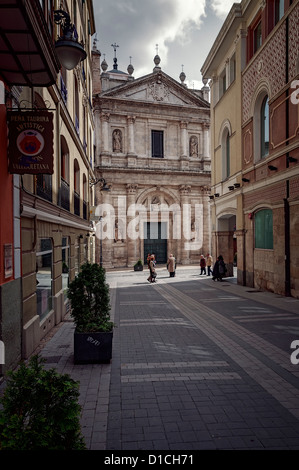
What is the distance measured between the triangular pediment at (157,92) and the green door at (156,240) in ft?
40.6

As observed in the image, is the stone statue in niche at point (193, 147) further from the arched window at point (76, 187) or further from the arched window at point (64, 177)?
the arched window at point (64, 177)

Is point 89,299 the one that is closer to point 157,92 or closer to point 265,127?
point 265,127

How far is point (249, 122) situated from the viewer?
16.2m

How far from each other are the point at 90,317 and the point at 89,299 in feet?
1.21

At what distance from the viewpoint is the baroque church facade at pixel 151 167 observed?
Answer: 31.2 meters

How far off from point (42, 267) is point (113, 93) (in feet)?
89.2

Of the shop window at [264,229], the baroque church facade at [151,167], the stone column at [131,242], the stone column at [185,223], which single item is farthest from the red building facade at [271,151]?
the baroque church facade at [151,167]

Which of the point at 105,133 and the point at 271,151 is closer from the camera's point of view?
the point at 271,151

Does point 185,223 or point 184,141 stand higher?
point 184,141

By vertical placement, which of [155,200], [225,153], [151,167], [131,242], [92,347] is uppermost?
[151,167]

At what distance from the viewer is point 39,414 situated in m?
2.47

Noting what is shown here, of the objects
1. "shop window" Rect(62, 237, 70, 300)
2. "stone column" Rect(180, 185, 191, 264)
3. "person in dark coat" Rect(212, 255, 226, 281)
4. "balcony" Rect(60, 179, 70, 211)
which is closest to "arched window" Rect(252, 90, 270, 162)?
"person in dark coat" Rect(212, 255, 226, 281)

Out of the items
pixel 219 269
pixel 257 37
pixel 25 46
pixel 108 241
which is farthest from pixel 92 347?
pixel 108 241

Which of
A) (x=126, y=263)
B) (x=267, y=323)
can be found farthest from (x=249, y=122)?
(x=126, y=263)
